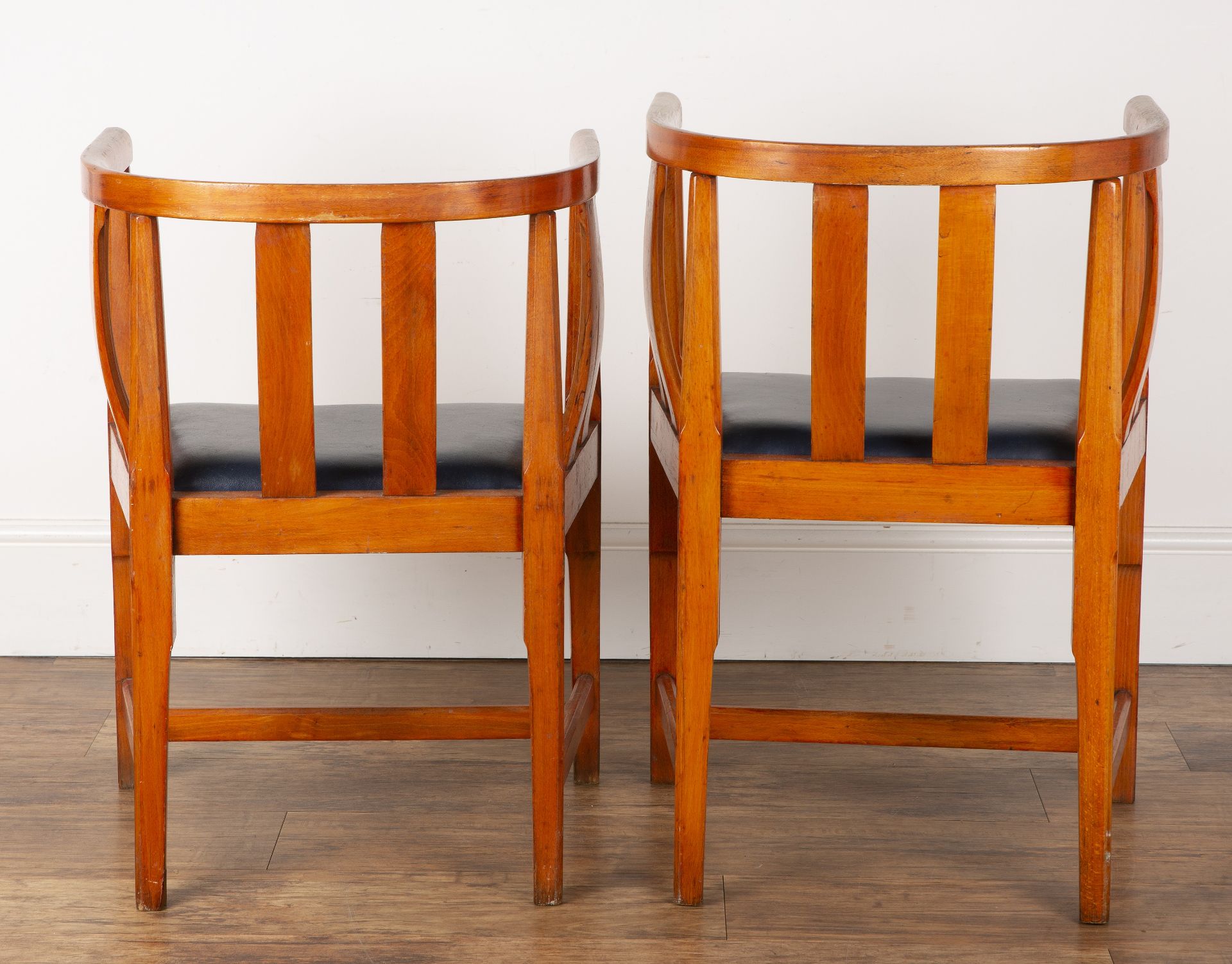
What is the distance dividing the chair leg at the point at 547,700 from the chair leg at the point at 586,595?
24 centimetres

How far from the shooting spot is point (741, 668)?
7.36ft

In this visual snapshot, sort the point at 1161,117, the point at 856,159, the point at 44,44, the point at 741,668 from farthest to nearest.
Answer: the point at 741,668, the point at 44,44, the point at 1161,117, the point at 856,159

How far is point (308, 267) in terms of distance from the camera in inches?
54.1

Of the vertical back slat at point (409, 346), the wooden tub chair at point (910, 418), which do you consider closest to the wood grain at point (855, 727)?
the wooden tub chair at point (910, 418)

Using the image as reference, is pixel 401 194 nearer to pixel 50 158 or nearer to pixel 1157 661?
pixel 50 158

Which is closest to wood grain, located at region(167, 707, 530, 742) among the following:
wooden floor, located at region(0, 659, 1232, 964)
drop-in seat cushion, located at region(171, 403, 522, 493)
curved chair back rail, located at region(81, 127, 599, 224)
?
wooden floor, located at region(0, 659, 1232, 964)

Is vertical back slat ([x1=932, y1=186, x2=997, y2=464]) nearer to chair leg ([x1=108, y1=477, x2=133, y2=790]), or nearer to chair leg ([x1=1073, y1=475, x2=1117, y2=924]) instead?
chair leg ([x1=1073, y1=475, x2=1117, y2=924])

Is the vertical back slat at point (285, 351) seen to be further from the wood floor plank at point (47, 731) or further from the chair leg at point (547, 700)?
the wood floor plank at point (47, 731)

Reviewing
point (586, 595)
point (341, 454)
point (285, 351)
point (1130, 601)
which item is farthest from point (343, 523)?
point (1130, 601)

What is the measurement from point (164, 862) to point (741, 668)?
38.8 inches

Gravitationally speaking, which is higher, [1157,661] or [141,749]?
[141,749]

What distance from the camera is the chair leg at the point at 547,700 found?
58.1 inches

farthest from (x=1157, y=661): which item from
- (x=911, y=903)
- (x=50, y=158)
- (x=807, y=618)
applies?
(x=50, y=158)

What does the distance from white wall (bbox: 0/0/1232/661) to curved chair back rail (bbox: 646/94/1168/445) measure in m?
0.65
